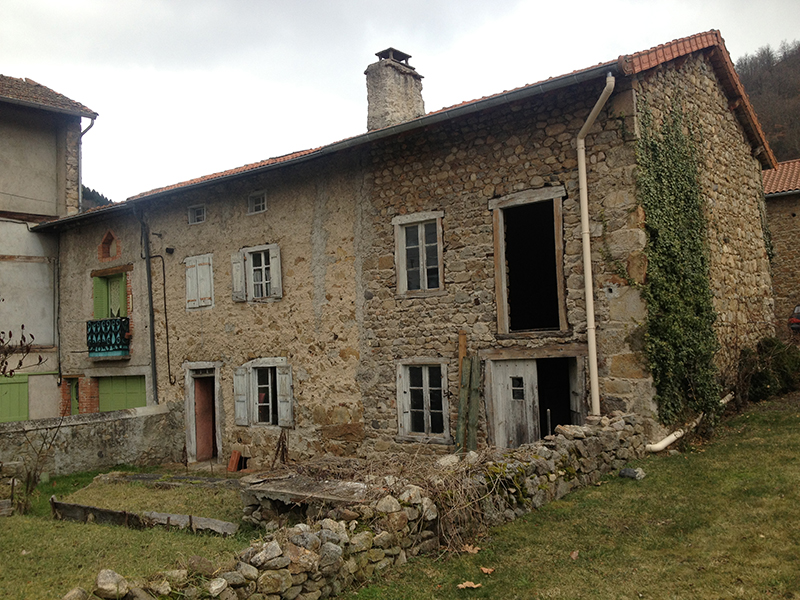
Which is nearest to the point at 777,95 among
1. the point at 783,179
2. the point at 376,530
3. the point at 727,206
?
the point at 783,179

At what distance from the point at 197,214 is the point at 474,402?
7.01 metres

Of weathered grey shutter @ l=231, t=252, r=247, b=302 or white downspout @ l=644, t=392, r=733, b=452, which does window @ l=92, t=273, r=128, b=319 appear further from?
white downspout @ l=644, t=392, r=733, b=452

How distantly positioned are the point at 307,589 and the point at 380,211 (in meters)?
6.98

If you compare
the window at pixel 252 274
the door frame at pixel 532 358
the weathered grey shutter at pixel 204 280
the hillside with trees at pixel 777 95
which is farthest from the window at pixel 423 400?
the hillside with trees at pixel 777 95

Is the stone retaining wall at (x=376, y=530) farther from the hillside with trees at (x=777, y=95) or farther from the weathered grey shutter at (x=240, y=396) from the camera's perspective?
the hillside with trees at (x=777, y=95)

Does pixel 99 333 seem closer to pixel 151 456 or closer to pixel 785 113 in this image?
pixel 151 456

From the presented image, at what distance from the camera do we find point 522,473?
6.39 meters

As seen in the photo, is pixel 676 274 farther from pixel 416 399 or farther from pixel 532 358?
pixel 416 399

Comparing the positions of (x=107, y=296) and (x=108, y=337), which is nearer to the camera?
(x=108, y=337)

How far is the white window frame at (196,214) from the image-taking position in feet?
43.1

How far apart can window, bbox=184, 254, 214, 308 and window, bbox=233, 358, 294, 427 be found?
164 centimetres

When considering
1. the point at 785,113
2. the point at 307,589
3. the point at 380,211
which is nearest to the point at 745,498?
the point at 307,589

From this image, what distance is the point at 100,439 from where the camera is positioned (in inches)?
478

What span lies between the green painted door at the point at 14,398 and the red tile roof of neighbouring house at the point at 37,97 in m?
6.41
